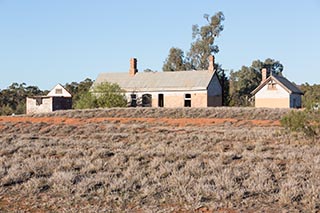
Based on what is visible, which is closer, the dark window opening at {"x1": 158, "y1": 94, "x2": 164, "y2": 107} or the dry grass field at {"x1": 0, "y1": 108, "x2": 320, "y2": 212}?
the dry grass field at {"x1": 0, "y1": 108, "x2": 320, "y2": 212}

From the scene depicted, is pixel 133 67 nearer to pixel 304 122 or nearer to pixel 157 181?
pixel 304 122

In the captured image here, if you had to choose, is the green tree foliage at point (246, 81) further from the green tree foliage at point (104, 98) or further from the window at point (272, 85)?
the green tree foliage at point (104, 98)


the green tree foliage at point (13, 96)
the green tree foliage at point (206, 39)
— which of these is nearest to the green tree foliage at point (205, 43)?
the green tree foliage at point (206, 39)

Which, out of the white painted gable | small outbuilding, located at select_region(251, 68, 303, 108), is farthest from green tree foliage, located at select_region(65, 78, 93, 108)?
small outbuilding, located at select_region(251, 68, 303, 108)

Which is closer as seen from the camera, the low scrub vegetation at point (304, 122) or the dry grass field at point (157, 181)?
the dry grass field at point (157, 181)

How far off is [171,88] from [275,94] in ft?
36.7

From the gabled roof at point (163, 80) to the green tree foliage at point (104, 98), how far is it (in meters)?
3.28

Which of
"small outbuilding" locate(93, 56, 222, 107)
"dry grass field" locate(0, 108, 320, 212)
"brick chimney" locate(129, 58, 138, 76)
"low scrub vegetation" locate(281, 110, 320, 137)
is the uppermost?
"brick chimney" locate(129, 58, 138, 76)

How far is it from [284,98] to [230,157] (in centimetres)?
3838

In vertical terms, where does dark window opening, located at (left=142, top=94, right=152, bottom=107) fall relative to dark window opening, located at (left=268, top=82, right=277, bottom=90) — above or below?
below

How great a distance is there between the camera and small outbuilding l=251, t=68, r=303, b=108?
47969 millimetres

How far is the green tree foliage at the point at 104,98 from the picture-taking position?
142 feet

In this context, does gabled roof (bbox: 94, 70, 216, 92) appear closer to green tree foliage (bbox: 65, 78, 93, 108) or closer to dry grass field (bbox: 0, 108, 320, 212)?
green tree foliage (bbox: 65, 78, 93, 108)

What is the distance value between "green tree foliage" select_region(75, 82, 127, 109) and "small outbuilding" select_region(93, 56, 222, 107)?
2.42 m
